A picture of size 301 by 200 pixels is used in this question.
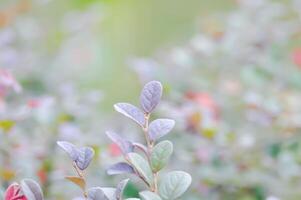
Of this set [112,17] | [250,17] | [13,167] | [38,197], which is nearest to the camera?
[38,197]

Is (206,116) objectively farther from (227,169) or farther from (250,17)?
(250,17)

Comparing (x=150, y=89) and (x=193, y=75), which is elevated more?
(x=193, y=75)

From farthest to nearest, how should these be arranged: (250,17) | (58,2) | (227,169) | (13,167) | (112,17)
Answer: (58,2), (112,17), (250,17), (227,169), (13,167)

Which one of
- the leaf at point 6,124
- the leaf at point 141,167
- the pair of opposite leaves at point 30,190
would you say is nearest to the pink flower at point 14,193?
the pair of opposite leaves at point 30,190

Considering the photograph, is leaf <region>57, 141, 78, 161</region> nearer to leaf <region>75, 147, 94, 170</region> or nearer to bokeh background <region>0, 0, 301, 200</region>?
leaf <region>75, 147, 94, 170</region>

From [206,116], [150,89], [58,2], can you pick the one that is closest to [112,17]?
[58,2]

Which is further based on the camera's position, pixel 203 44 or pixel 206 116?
pixel 203 44

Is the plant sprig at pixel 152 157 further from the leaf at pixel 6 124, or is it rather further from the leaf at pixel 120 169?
the leaf at pixel 6 124
